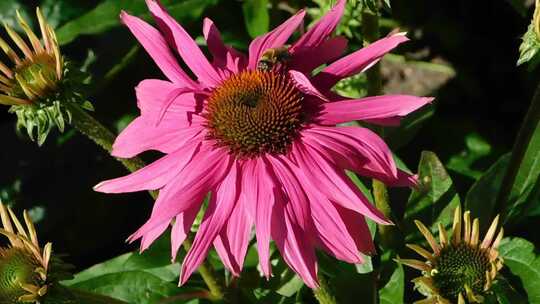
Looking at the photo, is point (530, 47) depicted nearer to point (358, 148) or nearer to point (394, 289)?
point (358, 148)

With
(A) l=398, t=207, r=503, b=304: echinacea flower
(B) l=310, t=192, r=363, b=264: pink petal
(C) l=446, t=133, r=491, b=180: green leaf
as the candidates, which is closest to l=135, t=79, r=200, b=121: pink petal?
(B) l=310, t=192, r=363, b=264: pink petal

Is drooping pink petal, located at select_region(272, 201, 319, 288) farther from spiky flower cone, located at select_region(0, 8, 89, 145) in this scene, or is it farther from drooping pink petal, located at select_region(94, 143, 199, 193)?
spiky flower cone, located at select_region(0, 8, 89, 145)

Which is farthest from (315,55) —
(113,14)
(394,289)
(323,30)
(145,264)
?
(113,14)

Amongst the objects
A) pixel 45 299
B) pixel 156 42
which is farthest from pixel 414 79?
pixel 45 299

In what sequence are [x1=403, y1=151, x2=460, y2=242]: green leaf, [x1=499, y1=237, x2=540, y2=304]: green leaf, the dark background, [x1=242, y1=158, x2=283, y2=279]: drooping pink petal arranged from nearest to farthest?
[x1=242, y1=158, x2=283, y2=279]: drooping pink petal, [x1=499, y1=237, x2=540, y2=304]: green leaf, [x1=403, y1=151, x2=460, y2=242]: green leaf, the dark background

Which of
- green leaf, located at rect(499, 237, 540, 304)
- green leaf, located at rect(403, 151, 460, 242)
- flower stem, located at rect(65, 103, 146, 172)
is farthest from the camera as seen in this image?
green leaf, located at rect(403, 151, 460, 242)

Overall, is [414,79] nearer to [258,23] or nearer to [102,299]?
[258,23]

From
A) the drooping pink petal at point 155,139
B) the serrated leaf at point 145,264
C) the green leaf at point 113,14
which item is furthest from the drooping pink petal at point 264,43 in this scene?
the green leaf at point 113,14
